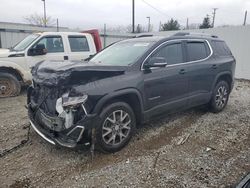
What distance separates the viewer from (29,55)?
7383 mm

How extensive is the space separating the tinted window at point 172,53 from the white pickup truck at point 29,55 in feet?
13.9

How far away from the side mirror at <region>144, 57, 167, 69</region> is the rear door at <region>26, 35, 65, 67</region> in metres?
4.39

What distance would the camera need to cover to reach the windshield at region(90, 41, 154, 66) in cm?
428

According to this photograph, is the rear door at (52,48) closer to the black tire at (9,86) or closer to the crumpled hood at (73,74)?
the black tire at (9,86)

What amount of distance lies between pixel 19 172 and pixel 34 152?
0.55 m

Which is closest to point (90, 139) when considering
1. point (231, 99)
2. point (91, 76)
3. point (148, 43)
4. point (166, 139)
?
point (91, 76)

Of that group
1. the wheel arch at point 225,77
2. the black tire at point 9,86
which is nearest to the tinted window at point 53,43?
the black tire at point 9,86

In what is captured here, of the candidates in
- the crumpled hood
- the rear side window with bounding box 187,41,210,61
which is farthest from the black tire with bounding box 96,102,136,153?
the rear side window with bounding box 187,41,210,61

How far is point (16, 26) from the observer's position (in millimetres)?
17094

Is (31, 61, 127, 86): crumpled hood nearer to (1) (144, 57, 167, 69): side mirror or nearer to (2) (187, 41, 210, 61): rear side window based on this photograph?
(1) (144, 57, 167, 69): side mirror

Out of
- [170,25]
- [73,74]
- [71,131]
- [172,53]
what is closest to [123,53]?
[172,53]

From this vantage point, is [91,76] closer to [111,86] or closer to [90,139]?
[111,86]

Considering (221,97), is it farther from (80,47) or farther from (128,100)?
(80,47)

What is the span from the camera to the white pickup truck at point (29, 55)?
7230mm
